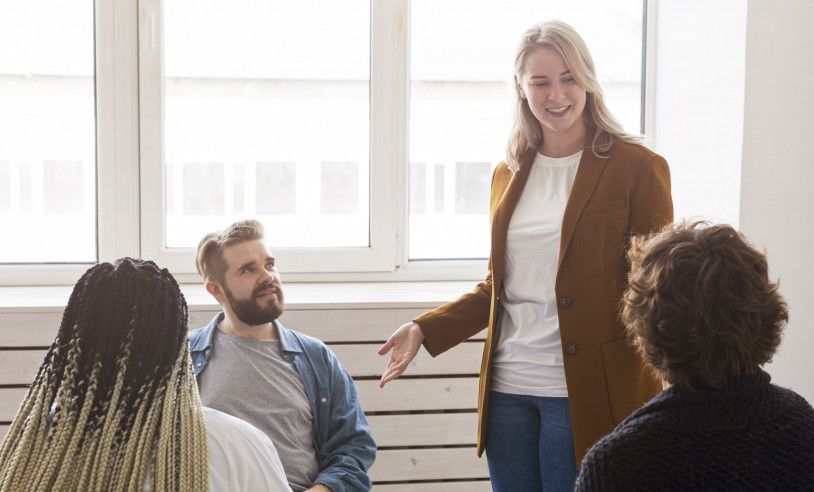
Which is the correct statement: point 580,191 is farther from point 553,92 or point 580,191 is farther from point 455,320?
point 455,320

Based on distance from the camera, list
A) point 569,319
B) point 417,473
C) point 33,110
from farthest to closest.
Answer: point 33,110 → point 417,473 → point 569,319

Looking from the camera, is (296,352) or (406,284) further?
(406,284)

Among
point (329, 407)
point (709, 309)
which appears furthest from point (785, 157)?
point (709, 309)

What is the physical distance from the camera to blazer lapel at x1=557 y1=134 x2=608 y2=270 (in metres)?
1.52

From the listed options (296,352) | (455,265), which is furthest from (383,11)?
(296,352)

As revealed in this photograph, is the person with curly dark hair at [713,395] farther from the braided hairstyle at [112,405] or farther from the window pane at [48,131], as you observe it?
the window pane at [48,131]

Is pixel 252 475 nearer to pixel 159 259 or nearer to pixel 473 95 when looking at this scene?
pixel 159 259

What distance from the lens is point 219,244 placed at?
1920mm

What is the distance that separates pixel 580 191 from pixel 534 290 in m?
0.22

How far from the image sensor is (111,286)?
1.13m

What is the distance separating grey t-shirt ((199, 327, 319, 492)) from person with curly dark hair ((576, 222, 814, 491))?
94cm

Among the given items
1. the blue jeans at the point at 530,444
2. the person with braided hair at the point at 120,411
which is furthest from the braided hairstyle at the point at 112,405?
the blue jeans at the point at 530,444

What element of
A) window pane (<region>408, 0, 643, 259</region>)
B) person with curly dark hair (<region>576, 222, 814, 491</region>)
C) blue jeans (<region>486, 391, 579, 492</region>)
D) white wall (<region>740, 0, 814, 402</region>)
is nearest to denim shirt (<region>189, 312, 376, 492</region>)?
blue jeans (<region>486, 391, 579, 492</region>)

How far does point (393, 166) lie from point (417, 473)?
3.50 ft
